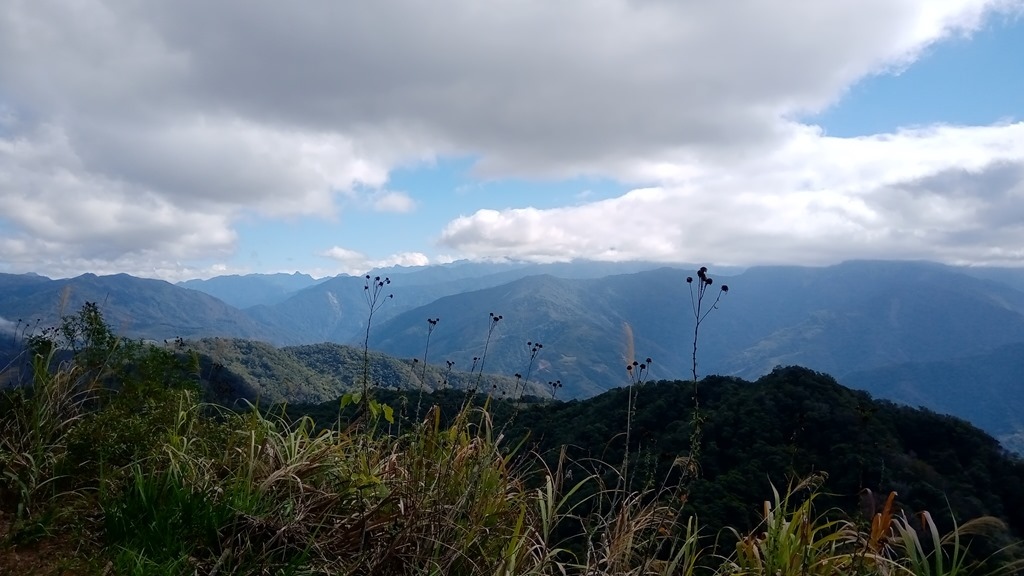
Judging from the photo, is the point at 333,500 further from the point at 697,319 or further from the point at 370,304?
the point at 697,319

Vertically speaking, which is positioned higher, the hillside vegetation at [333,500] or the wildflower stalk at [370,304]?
the wildflower stalk at [370,304]

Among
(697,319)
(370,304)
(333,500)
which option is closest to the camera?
(697,319)

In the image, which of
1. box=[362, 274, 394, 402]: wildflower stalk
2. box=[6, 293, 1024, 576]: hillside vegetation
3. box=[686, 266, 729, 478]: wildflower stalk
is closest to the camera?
box=[686, 266, 729, 478]: wildflower stalk

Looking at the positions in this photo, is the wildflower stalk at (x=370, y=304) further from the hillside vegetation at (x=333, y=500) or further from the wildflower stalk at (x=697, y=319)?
the wildflower stalk at (x=697, y=319)

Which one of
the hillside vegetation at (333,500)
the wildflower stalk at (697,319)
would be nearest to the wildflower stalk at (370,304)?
the hillside vegetation at (333,500)

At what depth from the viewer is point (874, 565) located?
2977 mm

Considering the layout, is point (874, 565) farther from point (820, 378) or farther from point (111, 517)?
point (820, 378)

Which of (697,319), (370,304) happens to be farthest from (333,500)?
(697,319)

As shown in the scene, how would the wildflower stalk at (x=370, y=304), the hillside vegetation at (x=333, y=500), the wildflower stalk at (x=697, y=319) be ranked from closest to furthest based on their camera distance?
the wildflower stalk at (x=697, y=319) → the hillside vegetation at (x=333, y=500) → the wildflower stalk at (x=370, y=304)

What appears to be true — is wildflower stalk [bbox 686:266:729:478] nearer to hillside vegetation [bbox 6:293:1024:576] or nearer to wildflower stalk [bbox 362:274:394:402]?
hillside vegetation [bbox 6:293:1024:576]

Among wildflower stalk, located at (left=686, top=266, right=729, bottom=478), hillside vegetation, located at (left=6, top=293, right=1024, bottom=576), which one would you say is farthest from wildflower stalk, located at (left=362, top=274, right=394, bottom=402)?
wildflower stalk, located at (left=686, top=266, right=729, bottom=478)

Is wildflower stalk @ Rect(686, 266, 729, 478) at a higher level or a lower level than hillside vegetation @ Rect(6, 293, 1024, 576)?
higher

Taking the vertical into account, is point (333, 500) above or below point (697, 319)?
below

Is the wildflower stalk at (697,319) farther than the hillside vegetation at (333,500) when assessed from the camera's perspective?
No
